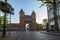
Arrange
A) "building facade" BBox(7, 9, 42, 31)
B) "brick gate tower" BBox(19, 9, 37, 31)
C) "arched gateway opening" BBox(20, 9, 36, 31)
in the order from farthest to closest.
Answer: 1. "building facade" BBox(7, 9, 42, 31)
2. "brick gate tower" BBox(19, 9, 37, 31)
3. "arched gateway opening" BBox(20, 9, 36, 31)

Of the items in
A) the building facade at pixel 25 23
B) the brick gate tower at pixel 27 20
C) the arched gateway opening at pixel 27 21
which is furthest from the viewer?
the building facade at pixel 25 23

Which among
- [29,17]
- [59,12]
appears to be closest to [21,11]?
[29,17]

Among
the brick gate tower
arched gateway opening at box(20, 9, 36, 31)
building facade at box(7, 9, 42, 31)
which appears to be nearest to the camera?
arched gateway opening at box(20, 9, 36, 31)

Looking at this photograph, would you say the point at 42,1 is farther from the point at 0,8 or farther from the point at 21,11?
the point at 21,11

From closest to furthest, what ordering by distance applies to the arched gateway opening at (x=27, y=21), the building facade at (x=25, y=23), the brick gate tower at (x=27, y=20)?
the arched gateway opening at (x=27, y=21)
the brick gate tower at (x=27, y=20)
the building facade at (x=25, y=23)

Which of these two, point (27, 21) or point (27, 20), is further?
point (27, 21)

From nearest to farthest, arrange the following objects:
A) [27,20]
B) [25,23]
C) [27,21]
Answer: [25,23] → [27,20] → [27,21]

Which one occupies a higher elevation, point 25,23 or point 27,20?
point 27,20

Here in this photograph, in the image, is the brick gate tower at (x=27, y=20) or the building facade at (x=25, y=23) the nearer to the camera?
the brick gate tower at (x=27, y=20)

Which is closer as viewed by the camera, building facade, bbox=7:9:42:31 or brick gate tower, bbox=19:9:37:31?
brick gate tower, bbox=19:9:37:31

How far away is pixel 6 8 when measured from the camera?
22.5 m

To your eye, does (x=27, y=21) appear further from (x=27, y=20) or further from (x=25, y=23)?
(x=25, y=23)

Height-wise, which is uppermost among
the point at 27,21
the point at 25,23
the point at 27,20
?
the point at 27,20

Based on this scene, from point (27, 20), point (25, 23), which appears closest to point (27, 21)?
point (27, 20)
